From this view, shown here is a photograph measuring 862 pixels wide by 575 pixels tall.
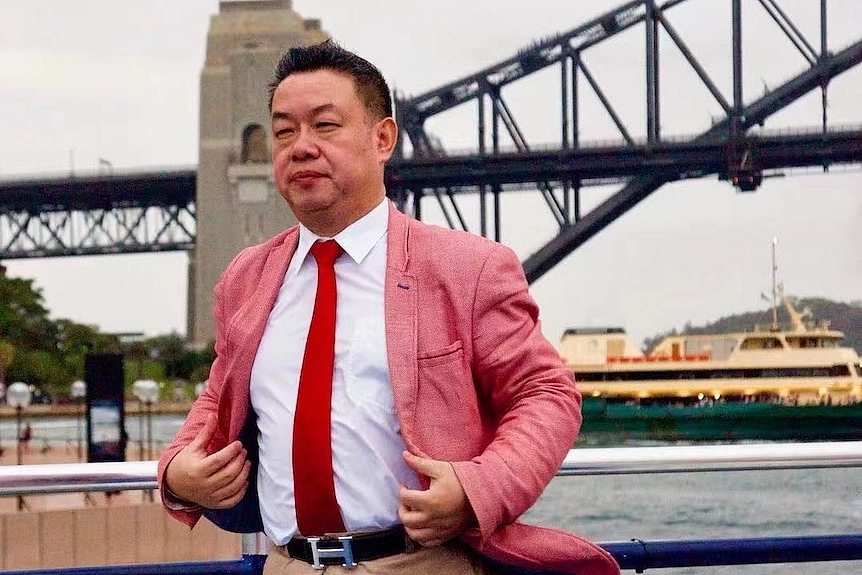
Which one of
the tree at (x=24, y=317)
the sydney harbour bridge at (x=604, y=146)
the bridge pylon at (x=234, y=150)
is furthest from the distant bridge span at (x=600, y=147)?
the tree at (x=24, y=317)

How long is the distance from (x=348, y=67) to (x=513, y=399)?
0.98 ft

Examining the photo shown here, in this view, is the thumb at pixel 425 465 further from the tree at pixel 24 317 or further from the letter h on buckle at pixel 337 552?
the tree at pixel 24 317

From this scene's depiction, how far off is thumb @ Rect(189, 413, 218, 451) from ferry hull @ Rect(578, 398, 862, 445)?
20836 millimetres

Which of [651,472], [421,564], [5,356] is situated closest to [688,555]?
[651,472]

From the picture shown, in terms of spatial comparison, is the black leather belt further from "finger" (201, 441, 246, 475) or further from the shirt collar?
the shirt collar

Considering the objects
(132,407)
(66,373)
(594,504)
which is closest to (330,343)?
(594,504)

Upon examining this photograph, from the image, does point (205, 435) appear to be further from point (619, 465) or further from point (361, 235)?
point (619, 465)

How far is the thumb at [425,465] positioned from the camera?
3.25 feet

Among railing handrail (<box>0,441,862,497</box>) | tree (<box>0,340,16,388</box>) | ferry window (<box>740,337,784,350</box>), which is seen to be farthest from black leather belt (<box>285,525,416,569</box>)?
tree (<box>0,340,16,388</box>)

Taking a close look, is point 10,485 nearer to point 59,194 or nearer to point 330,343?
point 330,343

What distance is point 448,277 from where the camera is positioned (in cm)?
107

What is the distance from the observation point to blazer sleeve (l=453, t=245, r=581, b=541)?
0.99 metres

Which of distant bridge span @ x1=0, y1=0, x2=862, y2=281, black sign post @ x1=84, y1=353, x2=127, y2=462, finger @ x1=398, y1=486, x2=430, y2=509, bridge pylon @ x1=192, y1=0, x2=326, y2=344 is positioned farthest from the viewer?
bridge pylon @ x1=192, y1=0, x2=326, y2=344

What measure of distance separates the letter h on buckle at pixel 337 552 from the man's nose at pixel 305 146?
1.01 ft
